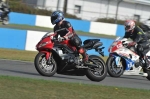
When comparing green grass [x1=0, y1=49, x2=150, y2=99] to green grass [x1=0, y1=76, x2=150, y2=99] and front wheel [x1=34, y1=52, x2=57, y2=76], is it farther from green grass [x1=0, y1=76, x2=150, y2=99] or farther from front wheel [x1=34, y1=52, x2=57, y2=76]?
front wheel [x1=34, y1=52, x2=57, y2=76]

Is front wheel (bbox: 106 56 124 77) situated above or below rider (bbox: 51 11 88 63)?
below

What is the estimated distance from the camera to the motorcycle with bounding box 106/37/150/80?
13094 mm

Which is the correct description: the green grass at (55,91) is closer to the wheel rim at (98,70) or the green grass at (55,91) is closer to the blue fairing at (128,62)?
the wheel rim at (98,70)

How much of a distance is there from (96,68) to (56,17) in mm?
1462

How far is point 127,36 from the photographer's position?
1381 centimetres

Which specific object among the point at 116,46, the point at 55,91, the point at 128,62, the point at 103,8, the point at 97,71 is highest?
the point at 103,8

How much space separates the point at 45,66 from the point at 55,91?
2490mm

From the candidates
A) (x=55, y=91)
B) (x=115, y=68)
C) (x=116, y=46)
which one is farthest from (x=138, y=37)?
(x=55, y=91)

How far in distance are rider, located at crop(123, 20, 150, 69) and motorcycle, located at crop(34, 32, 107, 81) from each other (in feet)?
7.13

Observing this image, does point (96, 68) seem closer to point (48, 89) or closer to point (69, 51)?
point (69, 51)

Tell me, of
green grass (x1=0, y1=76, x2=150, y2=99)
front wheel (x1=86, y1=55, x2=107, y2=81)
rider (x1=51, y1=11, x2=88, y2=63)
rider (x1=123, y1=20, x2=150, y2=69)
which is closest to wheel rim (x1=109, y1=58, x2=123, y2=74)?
rider (x1=123, y1=20, x2=150, y2=69)

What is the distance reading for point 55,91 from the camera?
8.86 m

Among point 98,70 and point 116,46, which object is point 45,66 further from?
point 116,46

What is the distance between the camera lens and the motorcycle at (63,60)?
36.7 feet
